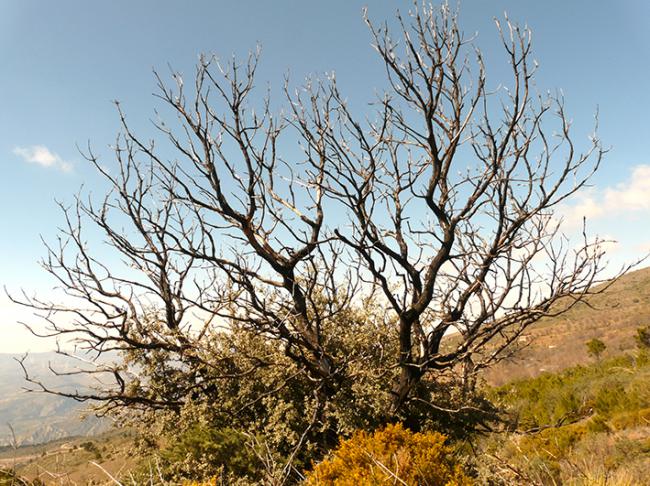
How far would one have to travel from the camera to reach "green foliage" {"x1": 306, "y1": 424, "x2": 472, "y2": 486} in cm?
509

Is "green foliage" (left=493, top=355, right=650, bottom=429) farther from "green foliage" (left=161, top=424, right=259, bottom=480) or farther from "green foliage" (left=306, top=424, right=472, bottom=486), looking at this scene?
"green foliage" (left=161, top=424, right=259, bottom=480)

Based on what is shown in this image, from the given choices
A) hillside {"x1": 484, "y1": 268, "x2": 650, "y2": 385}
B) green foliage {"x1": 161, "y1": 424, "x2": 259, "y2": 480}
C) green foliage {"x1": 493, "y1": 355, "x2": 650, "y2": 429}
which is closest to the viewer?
green foliage {"x1": 161, "y1": 424, "x2": 259, "y2": 480}

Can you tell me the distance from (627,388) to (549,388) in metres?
4.22

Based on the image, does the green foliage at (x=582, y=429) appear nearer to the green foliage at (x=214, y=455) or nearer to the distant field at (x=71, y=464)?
the distant field at (x=71, y=464)

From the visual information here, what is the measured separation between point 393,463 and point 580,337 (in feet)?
143

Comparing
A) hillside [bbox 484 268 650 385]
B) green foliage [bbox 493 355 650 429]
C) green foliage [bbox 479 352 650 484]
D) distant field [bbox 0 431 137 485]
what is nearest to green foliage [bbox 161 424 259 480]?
distant field [bbox 0 431 137 485]

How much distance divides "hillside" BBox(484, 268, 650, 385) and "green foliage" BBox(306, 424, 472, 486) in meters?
13.5

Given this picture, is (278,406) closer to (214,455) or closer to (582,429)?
(214,455)

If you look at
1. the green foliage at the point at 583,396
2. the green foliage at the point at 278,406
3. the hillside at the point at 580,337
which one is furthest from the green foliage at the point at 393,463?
the hillside at the point at 580,337

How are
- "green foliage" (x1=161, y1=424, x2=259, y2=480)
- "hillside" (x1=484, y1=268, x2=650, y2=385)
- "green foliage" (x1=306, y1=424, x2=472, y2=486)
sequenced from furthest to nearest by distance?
"hillside" (x1=484, y1=268, x2=650, y2=385) → "green foliage" (x1=161, y1=424, x2=259, y2=480) → "green foliage" (x1=306, y1=424, x2=472, y2=486)

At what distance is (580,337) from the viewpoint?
39875 millimetres

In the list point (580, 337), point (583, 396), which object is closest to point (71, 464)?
point (583, 396)

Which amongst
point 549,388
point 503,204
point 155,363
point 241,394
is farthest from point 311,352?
point 549,388

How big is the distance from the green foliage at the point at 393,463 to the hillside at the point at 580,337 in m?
13.5
